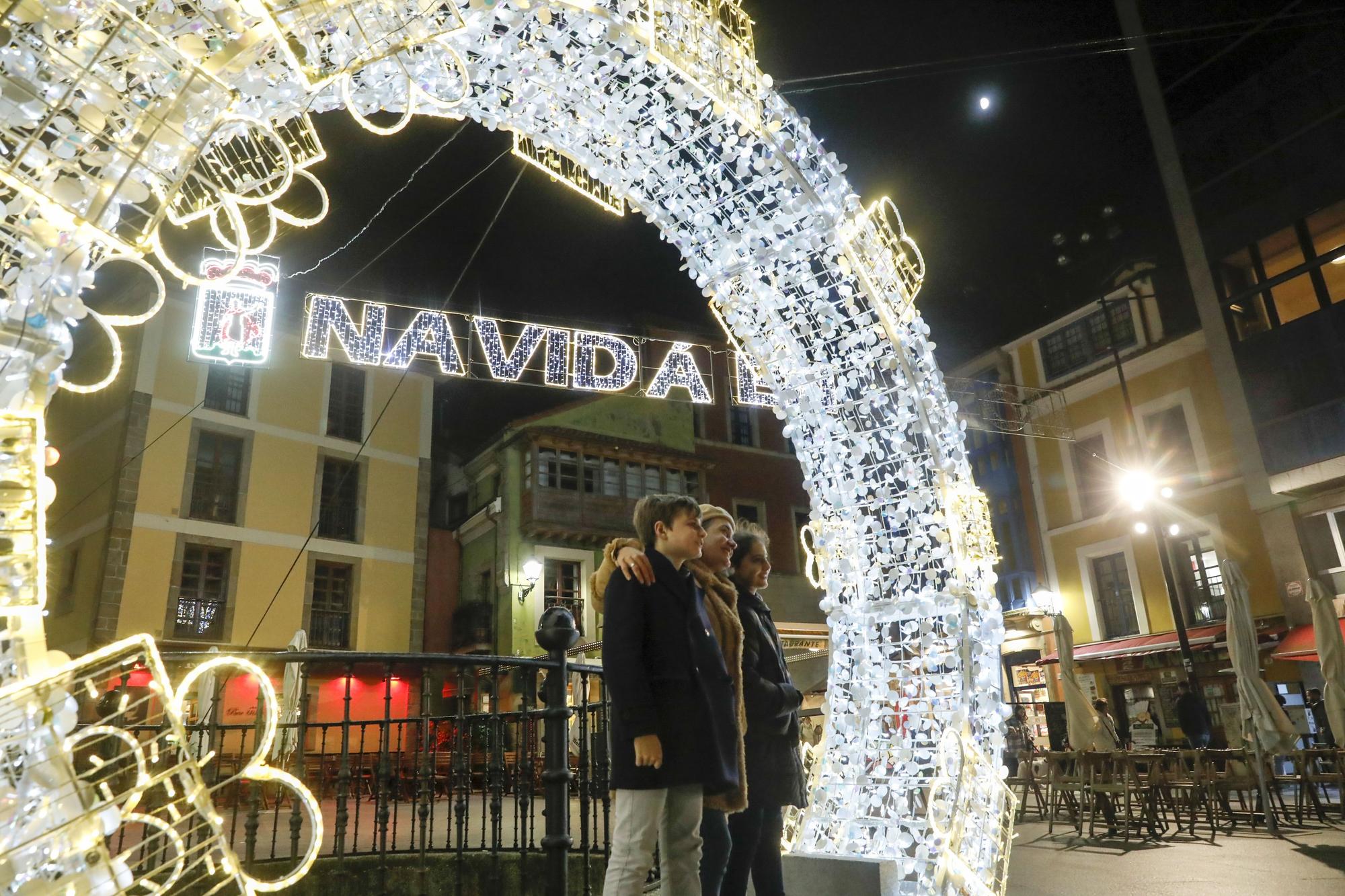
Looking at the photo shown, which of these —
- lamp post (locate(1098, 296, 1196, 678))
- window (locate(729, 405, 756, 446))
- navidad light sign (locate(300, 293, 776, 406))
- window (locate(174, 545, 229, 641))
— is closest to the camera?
navidad light sign (locate(300, 293, 776, 406))

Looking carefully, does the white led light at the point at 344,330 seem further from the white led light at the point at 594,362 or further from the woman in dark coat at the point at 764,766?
the woman in dark coat at the point at 764,766

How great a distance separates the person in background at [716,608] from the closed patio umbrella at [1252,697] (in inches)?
236

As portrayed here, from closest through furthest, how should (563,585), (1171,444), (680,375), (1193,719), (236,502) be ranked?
(1193,719)
(680,375)
(236,502)
(1171,444)
(563,585)

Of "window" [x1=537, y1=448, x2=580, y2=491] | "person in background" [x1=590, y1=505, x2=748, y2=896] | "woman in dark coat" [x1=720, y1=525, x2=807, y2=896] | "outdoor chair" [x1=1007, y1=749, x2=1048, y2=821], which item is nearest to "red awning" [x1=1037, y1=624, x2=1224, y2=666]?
"outdoor chair" [x1=1007, y1=749, x2=1048, y2=821]

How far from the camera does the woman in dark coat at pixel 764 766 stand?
3.12 metres

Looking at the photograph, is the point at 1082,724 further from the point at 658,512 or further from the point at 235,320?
the point at 235,320

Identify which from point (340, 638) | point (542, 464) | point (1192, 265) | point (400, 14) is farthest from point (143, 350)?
point (1192, 265)

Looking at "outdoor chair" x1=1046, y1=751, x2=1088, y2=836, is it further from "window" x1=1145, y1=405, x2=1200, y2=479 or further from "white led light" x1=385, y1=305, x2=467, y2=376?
"window" x1=1145, y1=405, x2=1200, y2=479

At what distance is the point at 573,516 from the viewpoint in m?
19.1

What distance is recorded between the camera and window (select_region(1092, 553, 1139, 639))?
1780 cm

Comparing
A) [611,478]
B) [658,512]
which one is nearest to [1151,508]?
[611,478]

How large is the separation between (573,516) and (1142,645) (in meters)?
12.0

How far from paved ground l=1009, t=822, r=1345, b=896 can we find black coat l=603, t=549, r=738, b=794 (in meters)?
3.03

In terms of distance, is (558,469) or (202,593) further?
(558,469)
